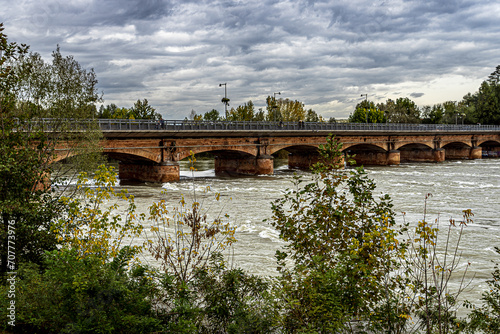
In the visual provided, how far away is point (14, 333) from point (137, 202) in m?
20.1

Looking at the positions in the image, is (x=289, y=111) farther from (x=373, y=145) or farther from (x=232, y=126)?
(x=232, y=126)

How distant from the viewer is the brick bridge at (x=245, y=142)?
35.9 metres

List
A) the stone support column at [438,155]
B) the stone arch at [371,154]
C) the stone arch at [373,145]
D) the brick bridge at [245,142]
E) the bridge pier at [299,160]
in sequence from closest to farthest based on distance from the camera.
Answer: the brick bridge at [245,142] → the bridge pier at [299,160] → the stone arch at [373,145] → the stone arch at [371,154] → the stone support column at [438,155]

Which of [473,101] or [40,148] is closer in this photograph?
[40,148]

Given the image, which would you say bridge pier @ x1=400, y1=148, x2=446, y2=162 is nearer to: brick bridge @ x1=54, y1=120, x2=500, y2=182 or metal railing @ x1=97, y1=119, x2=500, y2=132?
brick bridge @ x1=54, y1=120, x2=500, y2=182

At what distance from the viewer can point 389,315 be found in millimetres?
6172

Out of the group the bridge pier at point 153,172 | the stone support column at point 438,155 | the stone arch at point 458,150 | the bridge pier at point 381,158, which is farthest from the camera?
the stone arch at point 458,150

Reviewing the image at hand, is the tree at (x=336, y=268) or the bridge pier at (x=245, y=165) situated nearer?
the tree at (x=336, y=268)

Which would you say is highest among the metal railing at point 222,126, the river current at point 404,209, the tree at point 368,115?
the tree at point 368,115

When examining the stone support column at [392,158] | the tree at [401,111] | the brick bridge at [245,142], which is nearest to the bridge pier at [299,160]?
the brick bridge at [245,142]

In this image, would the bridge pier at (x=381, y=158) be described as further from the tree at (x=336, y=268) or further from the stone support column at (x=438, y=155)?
the tree at (x=336, y=268)

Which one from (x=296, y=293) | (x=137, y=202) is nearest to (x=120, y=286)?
(x=296, y=293)

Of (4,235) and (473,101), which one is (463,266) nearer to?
(4,235)

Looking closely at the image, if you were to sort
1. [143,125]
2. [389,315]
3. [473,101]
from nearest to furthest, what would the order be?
[389,315], [143,125], [473,101]
